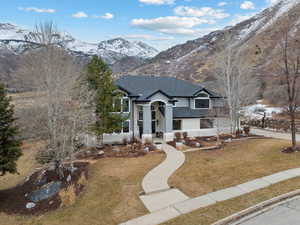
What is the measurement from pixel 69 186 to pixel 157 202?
5.83 metres

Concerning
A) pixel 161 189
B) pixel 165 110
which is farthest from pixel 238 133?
pixel 161 189

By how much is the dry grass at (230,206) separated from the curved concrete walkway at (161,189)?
149 cm

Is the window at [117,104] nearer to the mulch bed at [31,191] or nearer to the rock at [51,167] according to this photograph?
the mulch bed at [31,191]

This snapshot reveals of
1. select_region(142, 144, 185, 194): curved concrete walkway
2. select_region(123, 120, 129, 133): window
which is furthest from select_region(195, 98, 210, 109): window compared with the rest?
select_region(142, 144, 185, 194): curved concrete walkway

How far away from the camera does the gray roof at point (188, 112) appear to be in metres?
25.5

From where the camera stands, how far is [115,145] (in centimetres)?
2311

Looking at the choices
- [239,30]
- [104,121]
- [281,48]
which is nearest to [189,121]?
[104,121]

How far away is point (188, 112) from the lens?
2614 cm

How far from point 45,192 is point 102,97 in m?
10.0

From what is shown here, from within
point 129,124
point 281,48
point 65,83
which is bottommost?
point 129,124

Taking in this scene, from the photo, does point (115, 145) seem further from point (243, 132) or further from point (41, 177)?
point (243, 132)

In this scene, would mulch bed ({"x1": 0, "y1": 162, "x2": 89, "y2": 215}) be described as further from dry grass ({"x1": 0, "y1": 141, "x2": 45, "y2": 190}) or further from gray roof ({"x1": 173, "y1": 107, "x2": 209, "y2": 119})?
gray roof ({"x1": 173, "y1": 107, "x2": 209, "y2": 119})

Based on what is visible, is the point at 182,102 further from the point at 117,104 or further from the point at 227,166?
the point at 227,166

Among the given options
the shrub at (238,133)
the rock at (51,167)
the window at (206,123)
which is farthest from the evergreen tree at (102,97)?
the shrub at (238,133)
